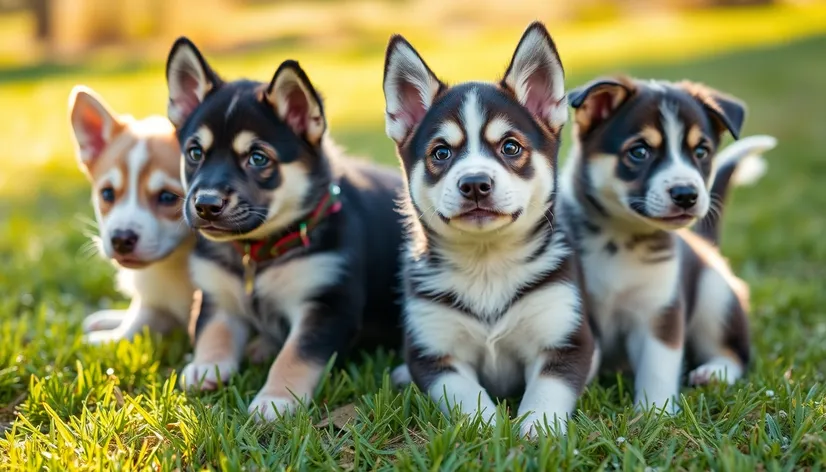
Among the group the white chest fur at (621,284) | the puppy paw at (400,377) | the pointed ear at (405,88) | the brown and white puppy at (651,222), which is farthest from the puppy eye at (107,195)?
the white chest fur at (621,284)

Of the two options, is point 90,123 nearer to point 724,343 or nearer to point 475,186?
point 475,186

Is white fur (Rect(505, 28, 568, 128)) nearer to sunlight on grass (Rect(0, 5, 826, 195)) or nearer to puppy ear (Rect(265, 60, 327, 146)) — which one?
puppy ear (Rect(265, 60, 327, 146))

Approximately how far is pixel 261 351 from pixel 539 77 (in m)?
2.02

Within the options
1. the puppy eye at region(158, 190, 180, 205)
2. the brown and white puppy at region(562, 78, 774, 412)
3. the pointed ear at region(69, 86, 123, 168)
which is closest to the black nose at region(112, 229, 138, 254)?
the puppy eye at region(158, 190, 180, 205)

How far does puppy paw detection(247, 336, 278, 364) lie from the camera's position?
4.49 metres

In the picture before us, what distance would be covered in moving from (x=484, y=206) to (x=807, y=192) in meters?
6.47

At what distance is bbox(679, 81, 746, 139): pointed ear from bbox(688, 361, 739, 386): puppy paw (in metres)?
1.13

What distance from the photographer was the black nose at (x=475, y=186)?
3.37 metres

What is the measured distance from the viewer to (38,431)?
344 cm

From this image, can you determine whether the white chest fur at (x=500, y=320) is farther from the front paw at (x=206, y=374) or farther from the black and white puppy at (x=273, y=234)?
the front paw at (x=206, y=374)

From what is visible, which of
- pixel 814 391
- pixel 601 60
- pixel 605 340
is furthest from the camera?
pixel 601 60

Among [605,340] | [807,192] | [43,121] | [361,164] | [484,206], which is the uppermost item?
[484,206]

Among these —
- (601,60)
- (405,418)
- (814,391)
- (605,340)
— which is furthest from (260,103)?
(601,60)

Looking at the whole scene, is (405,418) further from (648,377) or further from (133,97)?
(133,97)
